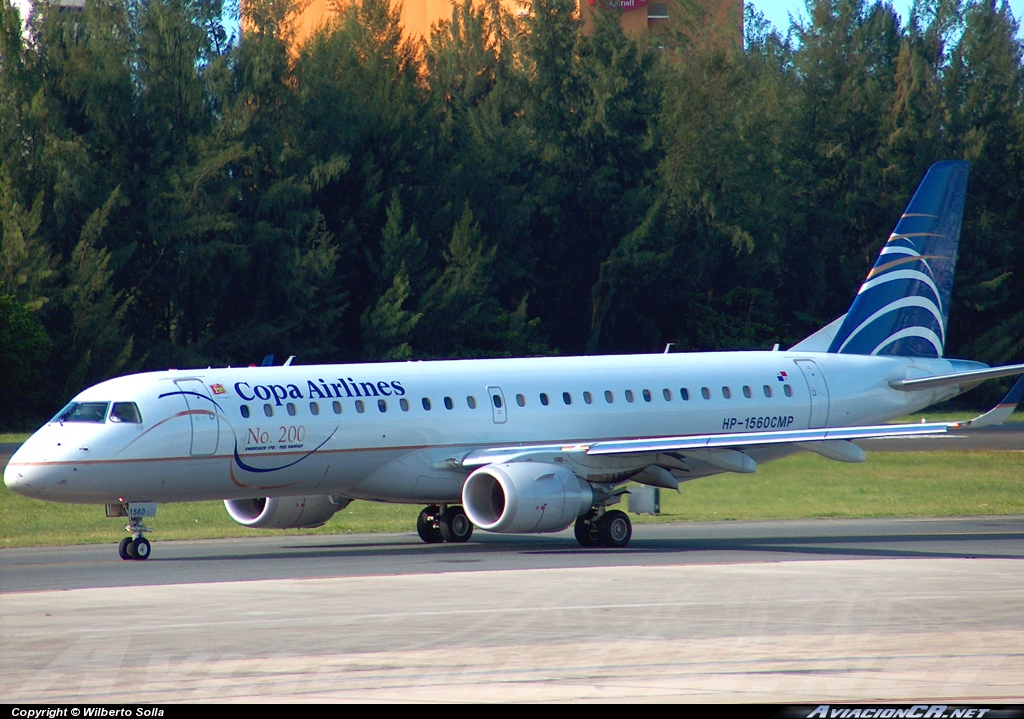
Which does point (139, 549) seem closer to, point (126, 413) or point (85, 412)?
point (126, 413)

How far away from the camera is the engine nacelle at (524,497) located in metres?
23.9

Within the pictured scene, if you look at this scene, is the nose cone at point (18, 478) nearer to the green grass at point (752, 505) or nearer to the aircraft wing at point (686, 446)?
the green grass at point (752, 505)

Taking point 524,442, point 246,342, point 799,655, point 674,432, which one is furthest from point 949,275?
point 246,342

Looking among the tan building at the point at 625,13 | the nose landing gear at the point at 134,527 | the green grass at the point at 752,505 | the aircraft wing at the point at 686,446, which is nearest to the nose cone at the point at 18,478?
the nose landing gear at the point at 134,527

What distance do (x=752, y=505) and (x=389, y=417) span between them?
447 inches

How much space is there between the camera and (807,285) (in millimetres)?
73625

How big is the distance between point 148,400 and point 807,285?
5440 cm

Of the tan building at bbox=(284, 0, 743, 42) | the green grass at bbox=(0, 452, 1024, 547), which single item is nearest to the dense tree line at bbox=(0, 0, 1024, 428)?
the tan building at bbox=(284, 0, 743, 42)

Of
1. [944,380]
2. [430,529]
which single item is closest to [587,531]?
[430,529]

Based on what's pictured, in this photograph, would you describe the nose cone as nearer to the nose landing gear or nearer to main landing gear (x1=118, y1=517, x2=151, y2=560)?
the nose landing gear

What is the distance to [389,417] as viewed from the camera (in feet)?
82.5

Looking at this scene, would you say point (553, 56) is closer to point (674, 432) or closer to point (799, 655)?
Answer: point (674, 432)

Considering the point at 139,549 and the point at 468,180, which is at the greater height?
the point at 468,180

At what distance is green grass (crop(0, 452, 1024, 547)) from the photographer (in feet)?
99.6
